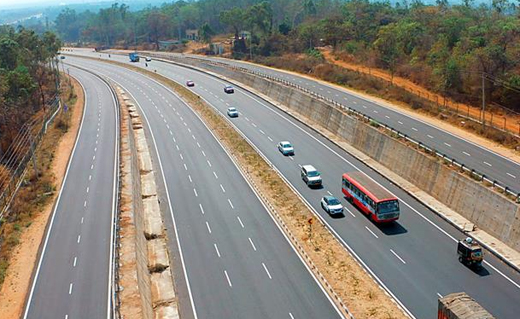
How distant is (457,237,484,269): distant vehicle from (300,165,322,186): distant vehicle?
18.9m

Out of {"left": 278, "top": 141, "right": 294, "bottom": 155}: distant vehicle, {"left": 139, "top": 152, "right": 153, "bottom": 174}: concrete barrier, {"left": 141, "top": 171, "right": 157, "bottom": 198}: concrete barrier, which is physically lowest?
{"left": 141, "top": 171, "right": 157, "bottom": 198}: concrete barrier

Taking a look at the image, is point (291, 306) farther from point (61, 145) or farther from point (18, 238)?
point (61, 145)

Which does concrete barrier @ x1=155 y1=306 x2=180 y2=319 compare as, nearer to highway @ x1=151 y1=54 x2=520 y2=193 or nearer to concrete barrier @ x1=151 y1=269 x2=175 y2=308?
concrete barrier @ x1=151 y1=269 x2=175 y2=308

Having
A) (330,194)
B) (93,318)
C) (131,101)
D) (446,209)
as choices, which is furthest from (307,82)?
(93,318)

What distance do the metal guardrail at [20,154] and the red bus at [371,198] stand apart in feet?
117

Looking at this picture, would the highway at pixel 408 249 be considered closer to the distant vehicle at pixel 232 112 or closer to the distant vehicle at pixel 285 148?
the distant vehicle at pixel 285 148

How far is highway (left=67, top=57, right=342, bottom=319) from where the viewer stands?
33.7 m

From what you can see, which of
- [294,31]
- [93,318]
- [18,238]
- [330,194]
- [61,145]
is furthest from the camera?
[294,31]

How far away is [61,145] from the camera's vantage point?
239 feet

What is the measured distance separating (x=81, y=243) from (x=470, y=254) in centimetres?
3078

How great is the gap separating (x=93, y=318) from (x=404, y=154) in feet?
120

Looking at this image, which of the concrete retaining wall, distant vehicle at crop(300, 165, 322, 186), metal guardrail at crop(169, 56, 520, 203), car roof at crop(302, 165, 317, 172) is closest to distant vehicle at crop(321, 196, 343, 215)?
distant vehicle at crop(300, 165, 322, 186)

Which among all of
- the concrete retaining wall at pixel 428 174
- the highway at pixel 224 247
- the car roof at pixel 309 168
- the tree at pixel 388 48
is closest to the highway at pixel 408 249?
the car roof at pixel 309 168

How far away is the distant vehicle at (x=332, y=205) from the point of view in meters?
46.5
